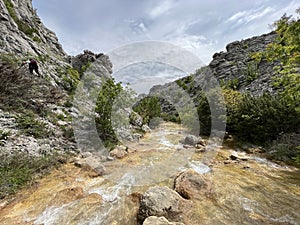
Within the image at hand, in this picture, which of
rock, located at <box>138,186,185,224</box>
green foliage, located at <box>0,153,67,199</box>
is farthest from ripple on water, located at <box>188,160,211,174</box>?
green foliage, located at <box>0,153,67,199</box>

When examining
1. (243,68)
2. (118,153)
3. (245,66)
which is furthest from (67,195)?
(245,66)

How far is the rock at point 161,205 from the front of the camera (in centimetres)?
355

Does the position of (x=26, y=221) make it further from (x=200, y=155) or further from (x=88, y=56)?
(x=88, y=56)

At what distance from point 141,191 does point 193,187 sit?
4.73ft

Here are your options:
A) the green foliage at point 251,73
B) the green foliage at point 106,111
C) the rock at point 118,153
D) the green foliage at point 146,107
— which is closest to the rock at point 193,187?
the rock at point 118,153

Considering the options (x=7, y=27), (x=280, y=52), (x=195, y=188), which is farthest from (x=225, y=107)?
(x=7, y=27)

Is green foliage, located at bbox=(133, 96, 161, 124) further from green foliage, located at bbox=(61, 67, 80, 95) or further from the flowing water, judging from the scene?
the flowing water

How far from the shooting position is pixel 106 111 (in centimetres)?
948

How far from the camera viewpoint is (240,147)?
963cm

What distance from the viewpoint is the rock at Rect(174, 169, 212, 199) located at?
4338mm

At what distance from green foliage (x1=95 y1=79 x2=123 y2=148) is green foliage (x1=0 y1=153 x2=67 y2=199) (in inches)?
141

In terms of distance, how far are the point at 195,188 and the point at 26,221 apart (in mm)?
4009

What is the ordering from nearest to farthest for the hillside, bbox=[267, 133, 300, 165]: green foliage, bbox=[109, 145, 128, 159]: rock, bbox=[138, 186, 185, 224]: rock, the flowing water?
bbox=[138, 186, 185, 224]: rock → the flowing water → the hillside → bbox=[267, 133, 300, 165]: green foliage → bbox=[109, 145, 128, 159]: rock

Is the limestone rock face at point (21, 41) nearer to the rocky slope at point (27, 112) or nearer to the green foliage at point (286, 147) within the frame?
the rocky slope at point (27, 112)
